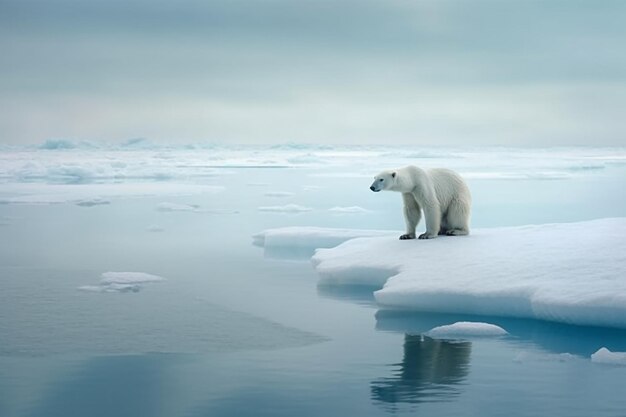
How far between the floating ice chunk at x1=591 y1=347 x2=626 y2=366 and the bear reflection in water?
2.82 ft

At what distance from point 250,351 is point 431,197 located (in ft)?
11.9

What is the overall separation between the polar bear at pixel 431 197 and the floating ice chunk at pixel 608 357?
11.6ft

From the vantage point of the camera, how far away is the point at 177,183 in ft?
102

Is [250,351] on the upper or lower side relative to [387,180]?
lower

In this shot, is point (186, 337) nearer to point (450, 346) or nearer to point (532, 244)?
point (450, 346)

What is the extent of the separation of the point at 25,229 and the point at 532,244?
9.92 m

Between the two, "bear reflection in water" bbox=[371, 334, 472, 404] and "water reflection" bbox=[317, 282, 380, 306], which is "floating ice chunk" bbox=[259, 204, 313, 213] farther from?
"bear reflection in water" bbox=[371, 334, 472, 404]

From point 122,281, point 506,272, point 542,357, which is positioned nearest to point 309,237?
point 122,281

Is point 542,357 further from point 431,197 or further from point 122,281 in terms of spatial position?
point 122,281

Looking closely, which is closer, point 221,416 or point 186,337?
point 221,416

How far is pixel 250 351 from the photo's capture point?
22.1ft

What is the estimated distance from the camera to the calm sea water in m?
5.48

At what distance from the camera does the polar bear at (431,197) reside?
978 cm

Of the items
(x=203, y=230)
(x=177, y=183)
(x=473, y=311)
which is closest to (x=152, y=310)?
(x=473, y=311)
